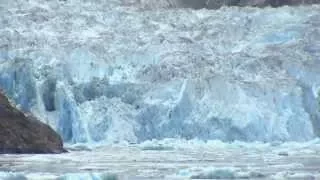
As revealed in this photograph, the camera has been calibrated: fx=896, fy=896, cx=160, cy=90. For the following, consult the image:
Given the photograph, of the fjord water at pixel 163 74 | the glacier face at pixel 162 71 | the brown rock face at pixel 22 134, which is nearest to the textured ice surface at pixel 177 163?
the fjord water at pixel 163 74

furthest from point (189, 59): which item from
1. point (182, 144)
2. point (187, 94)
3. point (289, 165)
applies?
point (289, 165)

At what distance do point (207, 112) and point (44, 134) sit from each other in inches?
222

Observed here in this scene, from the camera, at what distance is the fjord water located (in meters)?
22.0

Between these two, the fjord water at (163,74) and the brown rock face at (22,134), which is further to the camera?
the fjord water at (163,74)

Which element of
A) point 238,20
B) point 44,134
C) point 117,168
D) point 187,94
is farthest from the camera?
point 238,20

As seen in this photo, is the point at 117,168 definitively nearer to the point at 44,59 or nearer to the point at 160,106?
the point at 160,106

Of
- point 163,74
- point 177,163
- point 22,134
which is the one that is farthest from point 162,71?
point 177,163

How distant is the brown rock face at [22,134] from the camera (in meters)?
17.1

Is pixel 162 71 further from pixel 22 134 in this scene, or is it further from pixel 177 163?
pixel 177 163

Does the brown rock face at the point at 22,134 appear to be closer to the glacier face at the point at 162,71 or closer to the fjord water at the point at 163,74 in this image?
the fjord water at the point at 163,74

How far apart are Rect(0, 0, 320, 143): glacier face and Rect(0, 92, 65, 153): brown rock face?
3934mm

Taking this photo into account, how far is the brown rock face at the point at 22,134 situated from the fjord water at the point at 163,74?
131 centimetres

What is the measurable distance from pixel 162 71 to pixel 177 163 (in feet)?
28.6

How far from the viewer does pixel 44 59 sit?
77.2 feet
